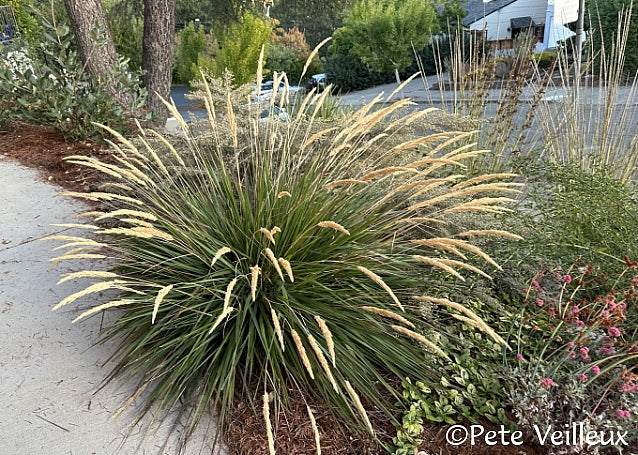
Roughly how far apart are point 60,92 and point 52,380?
3.43 metres

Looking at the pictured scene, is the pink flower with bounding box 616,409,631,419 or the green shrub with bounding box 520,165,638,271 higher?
the green shrub with bounding box 520,165,638,271

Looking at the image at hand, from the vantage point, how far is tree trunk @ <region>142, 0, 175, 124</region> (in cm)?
648

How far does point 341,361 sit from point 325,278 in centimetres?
38

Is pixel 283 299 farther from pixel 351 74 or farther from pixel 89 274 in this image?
pixel 351 74

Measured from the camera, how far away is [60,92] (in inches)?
181

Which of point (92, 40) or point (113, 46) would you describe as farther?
point (113, 46)

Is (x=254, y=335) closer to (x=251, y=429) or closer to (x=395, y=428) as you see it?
(x=251, y=429)

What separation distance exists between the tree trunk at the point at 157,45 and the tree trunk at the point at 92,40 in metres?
1.24

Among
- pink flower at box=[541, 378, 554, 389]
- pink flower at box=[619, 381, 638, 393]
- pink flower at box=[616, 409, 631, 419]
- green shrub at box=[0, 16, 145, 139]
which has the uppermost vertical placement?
green shrub at box=[0, 16, 145, 139]

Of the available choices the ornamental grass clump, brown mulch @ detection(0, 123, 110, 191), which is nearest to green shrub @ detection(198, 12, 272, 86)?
brown mulch @ detection(0, 123, 110, 191)

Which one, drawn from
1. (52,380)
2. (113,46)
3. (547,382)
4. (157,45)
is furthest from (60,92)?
(547,382)

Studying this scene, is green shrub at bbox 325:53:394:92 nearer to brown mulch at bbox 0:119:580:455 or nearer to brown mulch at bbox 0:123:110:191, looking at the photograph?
brown mulch at bbox 0:123:110:191

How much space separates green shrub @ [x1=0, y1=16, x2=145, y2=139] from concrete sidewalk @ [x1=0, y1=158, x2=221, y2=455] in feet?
6.10

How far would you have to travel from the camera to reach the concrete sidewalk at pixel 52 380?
5.82 ft
